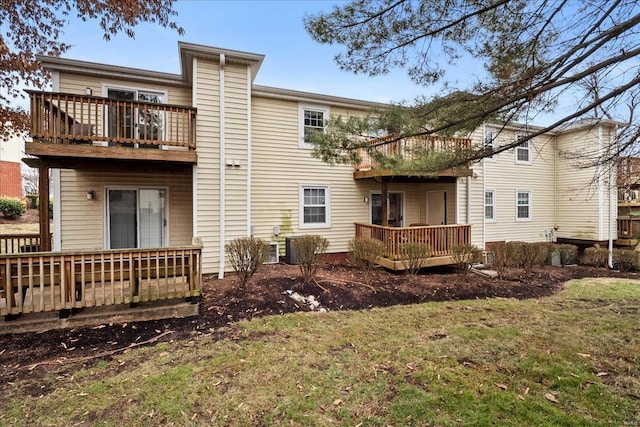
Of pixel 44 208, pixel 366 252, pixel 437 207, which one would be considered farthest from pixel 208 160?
pixel 437 207

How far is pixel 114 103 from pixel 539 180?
16198 mm

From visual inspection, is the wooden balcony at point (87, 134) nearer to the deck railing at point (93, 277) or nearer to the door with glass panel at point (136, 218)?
the door with glass panel at point (136, 218)

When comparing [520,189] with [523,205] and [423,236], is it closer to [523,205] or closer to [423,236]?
[523,205]

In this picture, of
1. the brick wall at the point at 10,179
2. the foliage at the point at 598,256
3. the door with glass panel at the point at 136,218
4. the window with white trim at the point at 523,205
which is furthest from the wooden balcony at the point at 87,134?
the brick wall at the point at 10,179

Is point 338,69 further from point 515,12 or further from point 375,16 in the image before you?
point 515,12

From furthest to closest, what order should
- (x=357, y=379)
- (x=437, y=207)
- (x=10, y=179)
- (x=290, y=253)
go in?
(x=10, y=179) → (x=437, y=207) → (x=290, y=253) → (x=357, y=379)

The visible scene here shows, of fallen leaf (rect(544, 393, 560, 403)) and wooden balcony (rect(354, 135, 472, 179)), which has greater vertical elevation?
wooden balcony (rect(354, 135, 472, 179))

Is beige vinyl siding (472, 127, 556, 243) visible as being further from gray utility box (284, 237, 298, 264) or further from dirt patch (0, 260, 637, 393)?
gray utility box (284, 237, 298, 264)

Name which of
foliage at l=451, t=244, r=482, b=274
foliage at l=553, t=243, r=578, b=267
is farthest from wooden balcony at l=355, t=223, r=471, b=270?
foliage at l=553, t=243, r=578, b=267

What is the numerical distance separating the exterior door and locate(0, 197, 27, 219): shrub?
74.7 ft

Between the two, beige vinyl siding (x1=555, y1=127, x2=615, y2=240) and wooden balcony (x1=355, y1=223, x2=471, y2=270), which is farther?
beige vinyl siding (x1=555, y1=127, x2=615, y2=240)

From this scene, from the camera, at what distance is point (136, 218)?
8414 mm

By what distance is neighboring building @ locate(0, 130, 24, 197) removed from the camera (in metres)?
20.9

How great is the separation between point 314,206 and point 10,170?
2403cm
